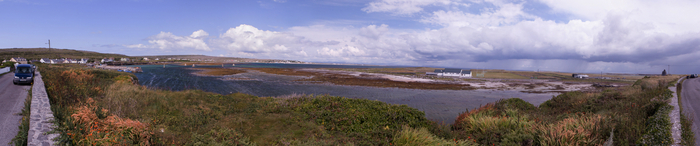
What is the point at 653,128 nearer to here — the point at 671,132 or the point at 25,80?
the point at 671,132

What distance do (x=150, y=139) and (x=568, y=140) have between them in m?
10.7

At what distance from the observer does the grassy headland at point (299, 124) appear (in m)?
6.61

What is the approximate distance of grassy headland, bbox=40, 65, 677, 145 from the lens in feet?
21.7

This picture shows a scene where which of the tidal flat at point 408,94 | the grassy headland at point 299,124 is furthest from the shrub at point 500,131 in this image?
the tidal flat at point 408,94

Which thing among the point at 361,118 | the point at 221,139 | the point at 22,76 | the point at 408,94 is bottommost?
the point at 408,94

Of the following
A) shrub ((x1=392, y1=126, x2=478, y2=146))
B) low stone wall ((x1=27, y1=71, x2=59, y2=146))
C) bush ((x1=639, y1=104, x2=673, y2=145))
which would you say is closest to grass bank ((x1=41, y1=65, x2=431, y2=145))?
low stone wall ((x1=27, y1=71, x2=59, y2=146))

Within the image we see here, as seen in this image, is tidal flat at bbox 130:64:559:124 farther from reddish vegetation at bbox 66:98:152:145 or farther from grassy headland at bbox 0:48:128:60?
grassy headland at bbox 0:48:128:60

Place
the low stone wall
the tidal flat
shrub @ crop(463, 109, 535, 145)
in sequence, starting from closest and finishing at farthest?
the low stone wall < shrub @ crop(463, 109, 535, 145) < the tidal flat

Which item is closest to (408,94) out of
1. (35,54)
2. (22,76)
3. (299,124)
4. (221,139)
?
(299,124)

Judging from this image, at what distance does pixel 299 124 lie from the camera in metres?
9.32

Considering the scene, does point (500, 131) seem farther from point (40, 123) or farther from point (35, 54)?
point (35, 54)

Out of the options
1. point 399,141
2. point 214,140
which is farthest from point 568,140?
point 214,140

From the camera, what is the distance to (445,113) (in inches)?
757

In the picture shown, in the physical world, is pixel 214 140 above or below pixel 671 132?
below
